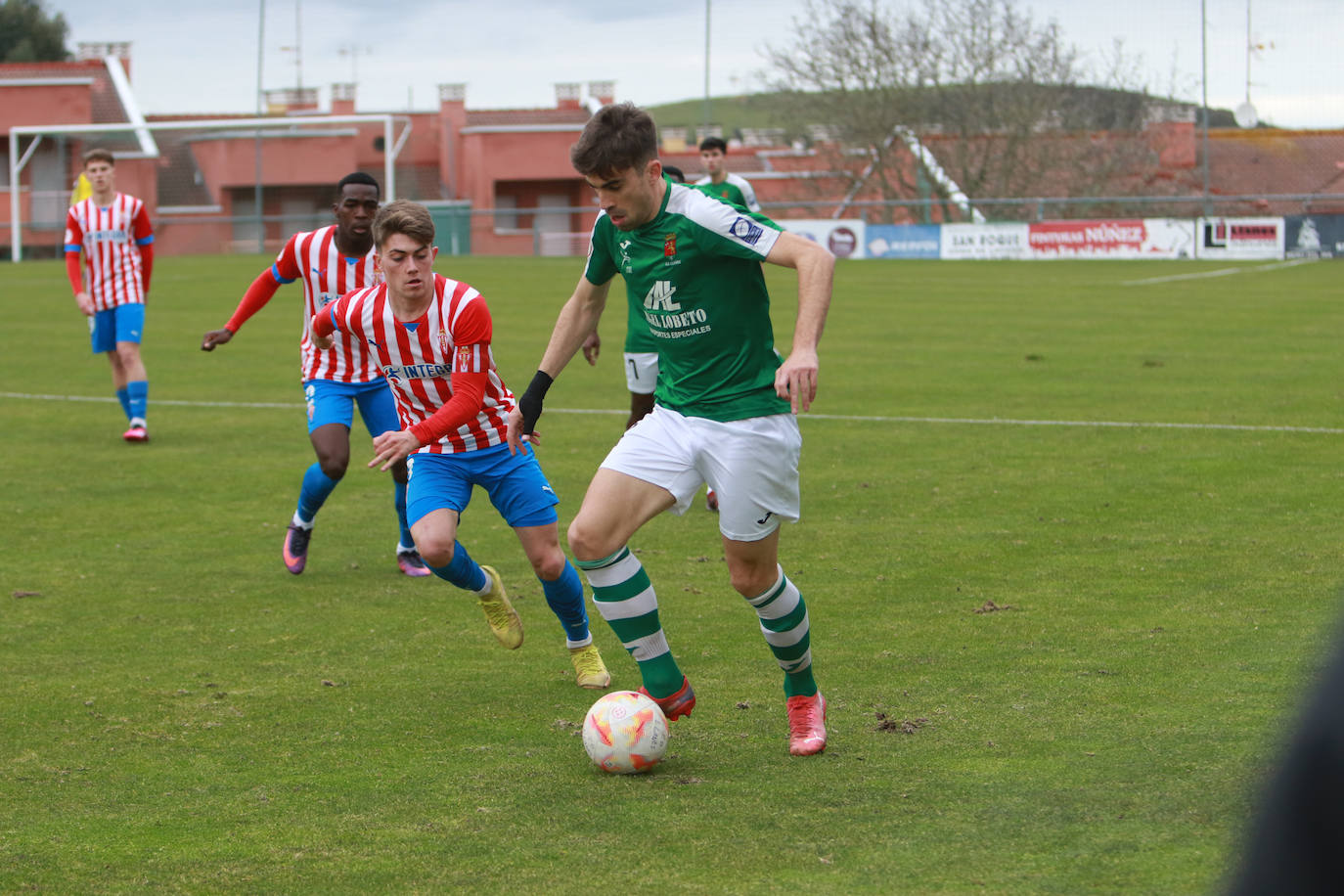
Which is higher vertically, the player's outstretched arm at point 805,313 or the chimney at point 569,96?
the chimney at point 569,96

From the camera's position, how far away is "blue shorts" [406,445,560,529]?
19.4 feet

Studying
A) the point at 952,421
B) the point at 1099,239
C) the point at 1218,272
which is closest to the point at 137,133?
the point at 1099,239

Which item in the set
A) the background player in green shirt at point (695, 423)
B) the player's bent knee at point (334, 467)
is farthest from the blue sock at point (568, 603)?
the player's bent knee at point (334, 467)

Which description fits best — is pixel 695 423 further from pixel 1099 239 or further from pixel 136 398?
pixel 1099 239

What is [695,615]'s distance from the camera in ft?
21.8

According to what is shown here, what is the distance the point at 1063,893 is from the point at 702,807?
3.68ft

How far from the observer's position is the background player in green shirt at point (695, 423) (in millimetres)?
4656

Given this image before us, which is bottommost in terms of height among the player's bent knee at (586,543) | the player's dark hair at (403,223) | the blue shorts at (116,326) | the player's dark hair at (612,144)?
the player's bent knee at (586,543)

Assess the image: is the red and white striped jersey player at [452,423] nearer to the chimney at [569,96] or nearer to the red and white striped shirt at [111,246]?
the red and white striped shirt at [111,246]

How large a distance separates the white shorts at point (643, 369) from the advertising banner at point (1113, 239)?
29410 millimetres

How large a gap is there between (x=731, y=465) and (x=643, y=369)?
13.7ft

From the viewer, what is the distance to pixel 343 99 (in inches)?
2525

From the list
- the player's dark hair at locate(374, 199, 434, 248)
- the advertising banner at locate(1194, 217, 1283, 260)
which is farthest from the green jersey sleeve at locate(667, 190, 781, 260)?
the advertising banner at locate(1194, 217, 1283, 260)

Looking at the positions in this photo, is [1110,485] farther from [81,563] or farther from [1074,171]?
[1074,171]
